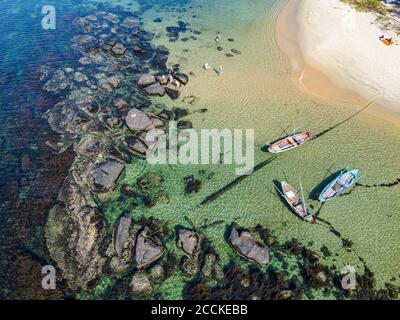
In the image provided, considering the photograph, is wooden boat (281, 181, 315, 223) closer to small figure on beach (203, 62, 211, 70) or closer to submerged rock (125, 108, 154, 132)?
submerged rock (125, 108, 154, 132)

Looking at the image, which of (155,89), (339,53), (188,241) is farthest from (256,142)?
(339,53)

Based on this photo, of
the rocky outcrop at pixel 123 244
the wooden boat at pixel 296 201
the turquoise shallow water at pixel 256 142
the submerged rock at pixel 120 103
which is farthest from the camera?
the submerged rock at pixel 120 103

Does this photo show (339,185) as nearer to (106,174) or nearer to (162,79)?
(106,174)

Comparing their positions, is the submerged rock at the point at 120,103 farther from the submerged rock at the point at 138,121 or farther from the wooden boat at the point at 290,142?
the wooden boat at the point at 290,142

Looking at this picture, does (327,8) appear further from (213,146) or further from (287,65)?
(213,146)

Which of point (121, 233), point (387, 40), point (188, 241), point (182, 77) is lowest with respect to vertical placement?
point (121, 233)

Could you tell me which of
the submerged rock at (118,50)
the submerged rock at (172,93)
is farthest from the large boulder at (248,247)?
the submerged rock at (118,50)
